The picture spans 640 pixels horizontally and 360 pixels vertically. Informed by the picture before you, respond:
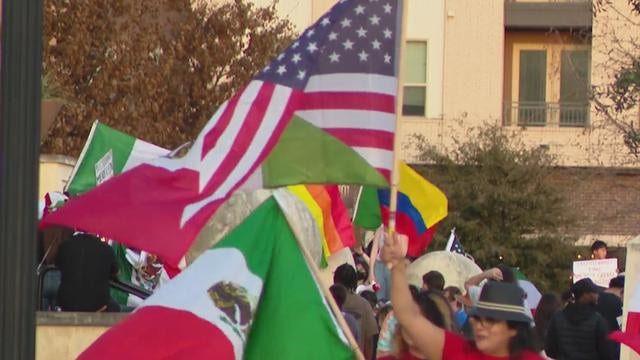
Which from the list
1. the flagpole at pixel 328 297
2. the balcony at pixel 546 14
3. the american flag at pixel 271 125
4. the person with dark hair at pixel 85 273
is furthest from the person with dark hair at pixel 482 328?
the balcony at pixel 546 14

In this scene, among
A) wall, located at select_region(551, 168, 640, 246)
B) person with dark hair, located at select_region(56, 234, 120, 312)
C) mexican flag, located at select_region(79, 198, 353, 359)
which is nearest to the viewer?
mexican flag, located at select_region(79, 198, 353, 359)

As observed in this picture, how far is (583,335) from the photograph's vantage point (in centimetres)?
1404

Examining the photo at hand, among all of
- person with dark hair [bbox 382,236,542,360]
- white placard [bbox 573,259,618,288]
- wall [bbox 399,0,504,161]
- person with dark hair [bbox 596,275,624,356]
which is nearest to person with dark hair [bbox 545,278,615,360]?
person with dark hair [bbox 596,275,624,356]

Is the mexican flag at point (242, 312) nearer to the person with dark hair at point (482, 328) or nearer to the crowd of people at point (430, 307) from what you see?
the crowd of people at point (430, 307)

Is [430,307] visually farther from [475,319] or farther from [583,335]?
[583,335]

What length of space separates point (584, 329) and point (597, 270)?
18.7 feet

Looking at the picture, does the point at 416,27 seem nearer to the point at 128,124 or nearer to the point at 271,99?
the point at 128,124

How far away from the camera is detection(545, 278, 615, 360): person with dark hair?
1401cm

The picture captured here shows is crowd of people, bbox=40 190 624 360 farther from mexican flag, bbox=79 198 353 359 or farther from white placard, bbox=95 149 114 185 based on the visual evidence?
white placard, bbox=95 149 114 185

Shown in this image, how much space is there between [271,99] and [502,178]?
2638 centimetres

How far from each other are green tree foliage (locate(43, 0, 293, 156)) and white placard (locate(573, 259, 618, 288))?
31.4 feet

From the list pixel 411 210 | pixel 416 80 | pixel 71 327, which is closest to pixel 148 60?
pixel 416 80

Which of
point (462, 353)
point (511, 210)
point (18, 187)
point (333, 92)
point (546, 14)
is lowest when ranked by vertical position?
point (511, 210)

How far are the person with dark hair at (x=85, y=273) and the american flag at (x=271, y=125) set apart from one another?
387 centimetres
